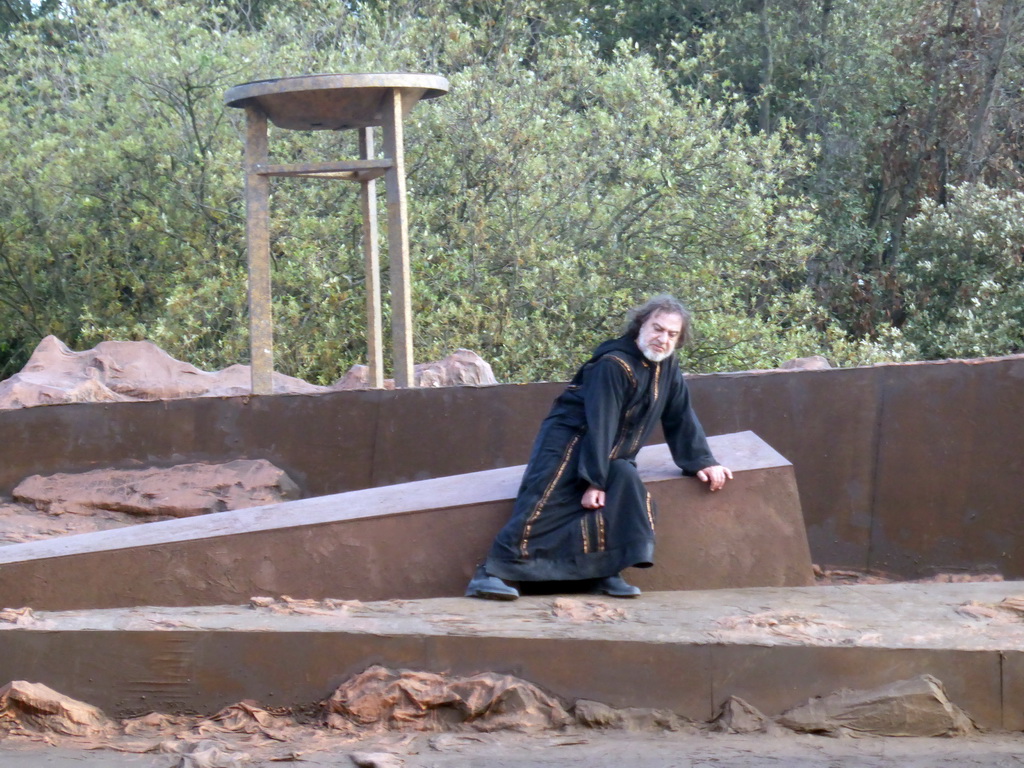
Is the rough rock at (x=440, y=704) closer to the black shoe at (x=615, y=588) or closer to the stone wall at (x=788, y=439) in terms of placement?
the black shoe at (x=615, y=588)

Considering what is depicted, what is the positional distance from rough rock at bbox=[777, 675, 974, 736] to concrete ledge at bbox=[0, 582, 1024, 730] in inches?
1.2

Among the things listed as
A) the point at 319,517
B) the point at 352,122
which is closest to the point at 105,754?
the point at 319,517

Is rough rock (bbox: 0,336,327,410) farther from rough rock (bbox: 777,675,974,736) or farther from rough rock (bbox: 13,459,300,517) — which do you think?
rough rock (bbox: 777,675,974,736)

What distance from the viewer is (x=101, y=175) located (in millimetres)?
11016

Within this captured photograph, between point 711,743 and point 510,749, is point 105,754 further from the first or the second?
point 711,743

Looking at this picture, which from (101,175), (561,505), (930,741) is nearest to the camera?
(930,741)

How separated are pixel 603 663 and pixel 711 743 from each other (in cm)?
40

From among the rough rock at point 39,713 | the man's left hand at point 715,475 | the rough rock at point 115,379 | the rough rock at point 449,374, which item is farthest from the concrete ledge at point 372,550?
the rough rock at point 449,374

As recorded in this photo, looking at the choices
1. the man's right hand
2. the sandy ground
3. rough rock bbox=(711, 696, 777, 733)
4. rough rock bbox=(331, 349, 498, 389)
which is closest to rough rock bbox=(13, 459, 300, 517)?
rough rock bbox=(331, 349, 498, 389)

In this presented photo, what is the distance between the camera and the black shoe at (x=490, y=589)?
4.20 m

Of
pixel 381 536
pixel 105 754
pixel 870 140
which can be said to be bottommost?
pixel 105 754

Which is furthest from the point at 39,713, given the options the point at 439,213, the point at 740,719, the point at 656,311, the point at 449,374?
the point at 439,213

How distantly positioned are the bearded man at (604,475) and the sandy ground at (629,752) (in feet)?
2.83

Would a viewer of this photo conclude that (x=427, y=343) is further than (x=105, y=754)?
Yes
